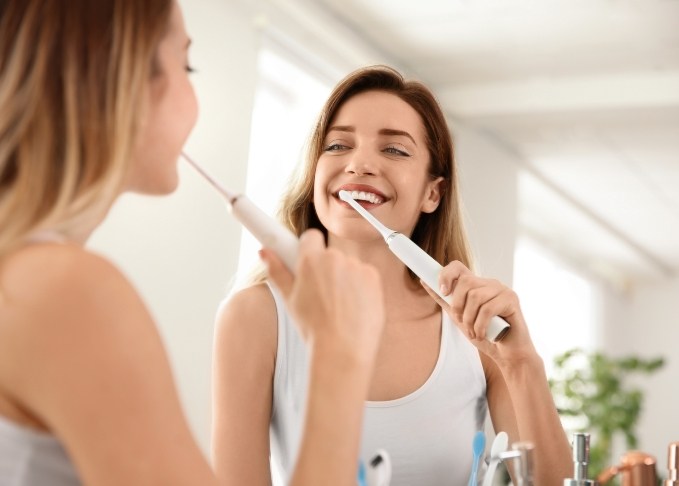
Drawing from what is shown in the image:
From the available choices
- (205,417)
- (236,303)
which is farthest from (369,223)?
(205,417)

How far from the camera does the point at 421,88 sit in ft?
4.97

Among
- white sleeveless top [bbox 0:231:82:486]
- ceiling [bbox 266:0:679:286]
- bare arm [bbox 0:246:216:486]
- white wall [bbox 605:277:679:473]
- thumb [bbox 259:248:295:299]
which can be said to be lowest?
white sleeveless top [bbox 0:231:82:486]

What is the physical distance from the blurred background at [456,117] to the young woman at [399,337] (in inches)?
7.3

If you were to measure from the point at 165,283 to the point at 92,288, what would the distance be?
93.7 inches

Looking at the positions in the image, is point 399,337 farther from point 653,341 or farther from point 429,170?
point 653,341

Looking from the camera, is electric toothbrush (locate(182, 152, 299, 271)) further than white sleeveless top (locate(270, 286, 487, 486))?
No

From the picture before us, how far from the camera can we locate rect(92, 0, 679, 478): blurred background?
303 centimetres

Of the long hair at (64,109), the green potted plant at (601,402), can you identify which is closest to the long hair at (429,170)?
the long hair at (64,109)

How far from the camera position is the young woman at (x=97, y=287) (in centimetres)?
58

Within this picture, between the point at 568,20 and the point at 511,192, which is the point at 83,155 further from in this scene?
the point at 511,192

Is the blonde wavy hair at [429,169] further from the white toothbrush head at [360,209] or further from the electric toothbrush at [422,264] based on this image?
the electric toothbrush at [422,264]

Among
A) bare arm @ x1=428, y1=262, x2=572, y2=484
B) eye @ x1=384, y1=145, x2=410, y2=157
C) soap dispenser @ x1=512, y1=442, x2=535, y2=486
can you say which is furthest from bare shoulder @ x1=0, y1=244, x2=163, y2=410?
eye @ x1=384, y1=145, x2=410, y2=157

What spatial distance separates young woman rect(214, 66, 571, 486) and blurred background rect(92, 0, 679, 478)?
0.61ft

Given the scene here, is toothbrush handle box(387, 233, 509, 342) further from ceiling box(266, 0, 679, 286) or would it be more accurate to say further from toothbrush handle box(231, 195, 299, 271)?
ceiling box(266, 0, 679, 286)
